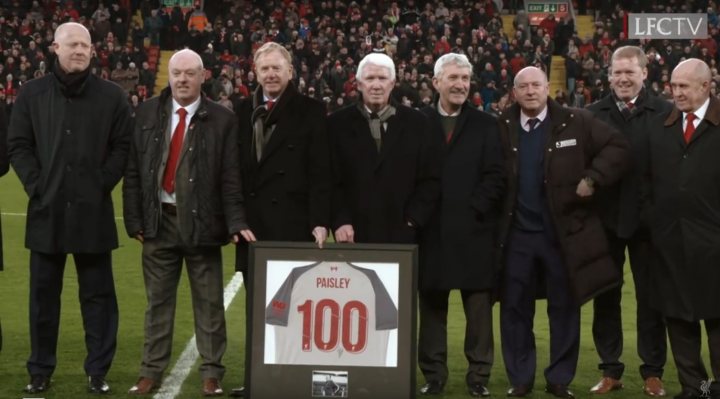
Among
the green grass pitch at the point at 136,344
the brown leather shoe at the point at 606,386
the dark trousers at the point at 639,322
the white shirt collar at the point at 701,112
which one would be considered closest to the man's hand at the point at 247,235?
the green grass pitch at the point at 136,344

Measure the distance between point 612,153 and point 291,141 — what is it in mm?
1819

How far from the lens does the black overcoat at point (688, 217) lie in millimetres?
7281

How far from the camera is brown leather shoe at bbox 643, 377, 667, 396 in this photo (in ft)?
25.5

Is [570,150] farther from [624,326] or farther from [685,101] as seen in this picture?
[624,326]

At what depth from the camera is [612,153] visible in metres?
7.58

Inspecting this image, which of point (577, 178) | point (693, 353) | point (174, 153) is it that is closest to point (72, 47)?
point (174, 153)

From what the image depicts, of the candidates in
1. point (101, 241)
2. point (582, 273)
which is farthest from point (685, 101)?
point (101, 241)

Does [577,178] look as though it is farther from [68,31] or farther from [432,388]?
[68,31]

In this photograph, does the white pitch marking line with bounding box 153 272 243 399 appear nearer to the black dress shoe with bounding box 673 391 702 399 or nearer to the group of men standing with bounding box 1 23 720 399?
the group of men standing with bounding box 1 23 720 399

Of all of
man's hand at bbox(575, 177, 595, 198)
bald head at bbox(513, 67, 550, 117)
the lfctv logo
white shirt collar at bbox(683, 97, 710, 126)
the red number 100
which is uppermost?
the lfctv logo

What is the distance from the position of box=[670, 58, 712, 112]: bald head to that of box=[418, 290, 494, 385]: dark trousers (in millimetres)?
1555

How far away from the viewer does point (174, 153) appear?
24.4 ft

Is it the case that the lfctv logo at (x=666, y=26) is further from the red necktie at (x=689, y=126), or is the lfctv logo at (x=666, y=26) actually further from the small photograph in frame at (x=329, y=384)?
the small photograph in frame at (x=329, y=384)

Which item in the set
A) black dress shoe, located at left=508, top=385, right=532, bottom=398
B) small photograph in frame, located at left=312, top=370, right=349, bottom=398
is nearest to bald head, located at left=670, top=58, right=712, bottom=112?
black dress shoe, located at left=508, top=385, right=532, bottom=398
